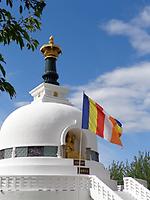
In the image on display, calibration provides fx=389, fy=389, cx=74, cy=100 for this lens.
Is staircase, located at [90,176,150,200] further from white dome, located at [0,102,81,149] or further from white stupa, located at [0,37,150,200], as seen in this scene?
white dome, located at [0,102,81,149]

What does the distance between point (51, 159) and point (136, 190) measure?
4.01 m

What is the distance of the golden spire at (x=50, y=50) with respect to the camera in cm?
2256

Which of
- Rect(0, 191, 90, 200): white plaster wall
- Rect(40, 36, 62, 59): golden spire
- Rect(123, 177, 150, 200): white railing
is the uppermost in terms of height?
Rect(40, 36, 62, 59): golden spire

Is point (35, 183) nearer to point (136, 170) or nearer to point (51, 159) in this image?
point (51, 159)

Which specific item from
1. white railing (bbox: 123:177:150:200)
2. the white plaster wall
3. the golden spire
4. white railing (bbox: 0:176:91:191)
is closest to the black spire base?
the golden spire

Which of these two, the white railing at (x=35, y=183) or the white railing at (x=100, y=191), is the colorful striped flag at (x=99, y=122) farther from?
the white railing at (x=35, y=183)

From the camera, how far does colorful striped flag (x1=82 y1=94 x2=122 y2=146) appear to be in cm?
1686

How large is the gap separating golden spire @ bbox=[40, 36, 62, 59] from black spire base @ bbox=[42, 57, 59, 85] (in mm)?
244

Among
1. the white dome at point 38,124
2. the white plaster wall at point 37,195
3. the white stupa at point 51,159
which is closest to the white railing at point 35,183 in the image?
the white stupa at point 51,159

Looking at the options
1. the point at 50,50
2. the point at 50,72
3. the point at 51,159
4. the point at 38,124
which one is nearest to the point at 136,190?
the point at 51,159

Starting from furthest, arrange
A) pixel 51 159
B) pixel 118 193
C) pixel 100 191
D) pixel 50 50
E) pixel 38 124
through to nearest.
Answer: pixel 50 50
pixel 38 124
pixel 51 159
pixel 118 193
pixel 100 191

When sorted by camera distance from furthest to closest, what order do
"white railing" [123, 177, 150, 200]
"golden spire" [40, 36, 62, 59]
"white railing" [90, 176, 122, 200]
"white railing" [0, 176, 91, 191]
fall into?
"golden spire" [40, 36, 62, 59], "white railing" [123, 177, 150, 200], "white railing" [0, 176, 91, 191], "white railing" [90, 176, 122, 200]

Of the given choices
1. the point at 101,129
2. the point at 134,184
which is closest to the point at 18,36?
the point at 101,129

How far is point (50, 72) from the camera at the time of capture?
2281 cm
